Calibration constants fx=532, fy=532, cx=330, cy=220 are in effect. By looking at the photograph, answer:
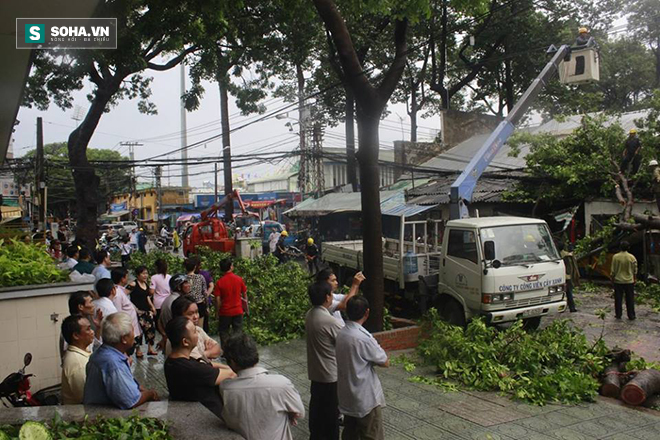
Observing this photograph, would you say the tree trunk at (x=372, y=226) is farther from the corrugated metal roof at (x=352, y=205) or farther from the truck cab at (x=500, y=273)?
the corrugated metal roof at (x=352, y=205)

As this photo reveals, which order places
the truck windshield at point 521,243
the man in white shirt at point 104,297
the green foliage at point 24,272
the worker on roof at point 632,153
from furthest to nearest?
the worker on roof at point 632,153, the truck windshield at point 521,243, the green foliage at point 24,272, the man in white shirt at point 104,297

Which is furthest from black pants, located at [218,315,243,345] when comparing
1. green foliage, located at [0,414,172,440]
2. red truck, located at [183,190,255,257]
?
red truck, located at [183,190,255,257]

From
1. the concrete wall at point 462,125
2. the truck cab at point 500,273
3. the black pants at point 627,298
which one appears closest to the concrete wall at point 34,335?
the truck cab at point 500,273

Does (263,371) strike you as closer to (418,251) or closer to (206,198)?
(418,251)

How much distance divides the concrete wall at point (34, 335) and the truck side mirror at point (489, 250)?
6.34m

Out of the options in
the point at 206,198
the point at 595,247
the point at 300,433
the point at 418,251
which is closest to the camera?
the point at 300,433

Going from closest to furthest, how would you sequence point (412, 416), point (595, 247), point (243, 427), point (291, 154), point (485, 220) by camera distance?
point (243, 427)
point (412, 416)
point (485, 220)
point (595, 247)
point (291, 154)

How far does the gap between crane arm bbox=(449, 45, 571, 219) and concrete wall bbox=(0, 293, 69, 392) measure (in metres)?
8.17

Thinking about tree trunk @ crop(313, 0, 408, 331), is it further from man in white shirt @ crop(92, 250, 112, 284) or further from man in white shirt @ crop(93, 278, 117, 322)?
man in white shirt @ crop(93, 278, 117, 322)

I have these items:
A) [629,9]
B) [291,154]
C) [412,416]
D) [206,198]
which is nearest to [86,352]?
[412,416]

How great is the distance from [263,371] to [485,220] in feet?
23.9

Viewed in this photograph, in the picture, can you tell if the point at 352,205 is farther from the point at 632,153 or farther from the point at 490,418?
the point at 490,418

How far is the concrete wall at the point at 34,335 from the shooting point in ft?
20.6

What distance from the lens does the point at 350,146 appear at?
2783 centimetres
